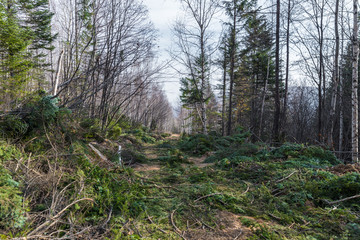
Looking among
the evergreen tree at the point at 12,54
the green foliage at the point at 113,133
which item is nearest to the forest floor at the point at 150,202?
the green foliage at the point at 113,133

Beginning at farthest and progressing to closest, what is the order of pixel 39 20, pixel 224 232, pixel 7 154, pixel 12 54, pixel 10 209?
pixel 39 20
pixel 12 54
pixel 7 154
pixel 224 232
pixel 10 209

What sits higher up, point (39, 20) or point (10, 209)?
point (39, 20)

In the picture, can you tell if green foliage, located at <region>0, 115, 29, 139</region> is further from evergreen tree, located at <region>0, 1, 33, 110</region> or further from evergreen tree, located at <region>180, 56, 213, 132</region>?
evergreen tree, located at <region>180, 56, 213, 132</region>

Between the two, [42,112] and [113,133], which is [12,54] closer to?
[113,133]

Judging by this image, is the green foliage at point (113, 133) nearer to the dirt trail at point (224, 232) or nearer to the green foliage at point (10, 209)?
the green foliage at point (10, 209)

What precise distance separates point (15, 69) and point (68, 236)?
45.4ft

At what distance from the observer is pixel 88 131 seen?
6.43 m

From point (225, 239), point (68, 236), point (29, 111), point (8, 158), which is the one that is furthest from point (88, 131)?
point (225, 239)

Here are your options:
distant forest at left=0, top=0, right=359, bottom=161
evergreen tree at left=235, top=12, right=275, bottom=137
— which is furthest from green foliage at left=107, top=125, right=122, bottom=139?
evergreen tree at left=235, top=12, right=275, bottom=137

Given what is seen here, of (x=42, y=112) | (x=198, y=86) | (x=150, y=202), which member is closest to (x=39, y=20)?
(x=198, y=86)

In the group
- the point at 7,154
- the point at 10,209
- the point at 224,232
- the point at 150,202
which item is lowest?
the point at 224,232

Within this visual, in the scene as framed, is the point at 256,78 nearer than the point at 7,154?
No

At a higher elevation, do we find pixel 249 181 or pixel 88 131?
pixel 88 131

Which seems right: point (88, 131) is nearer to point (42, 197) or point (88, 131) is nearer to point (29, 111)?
point (29, 111)
